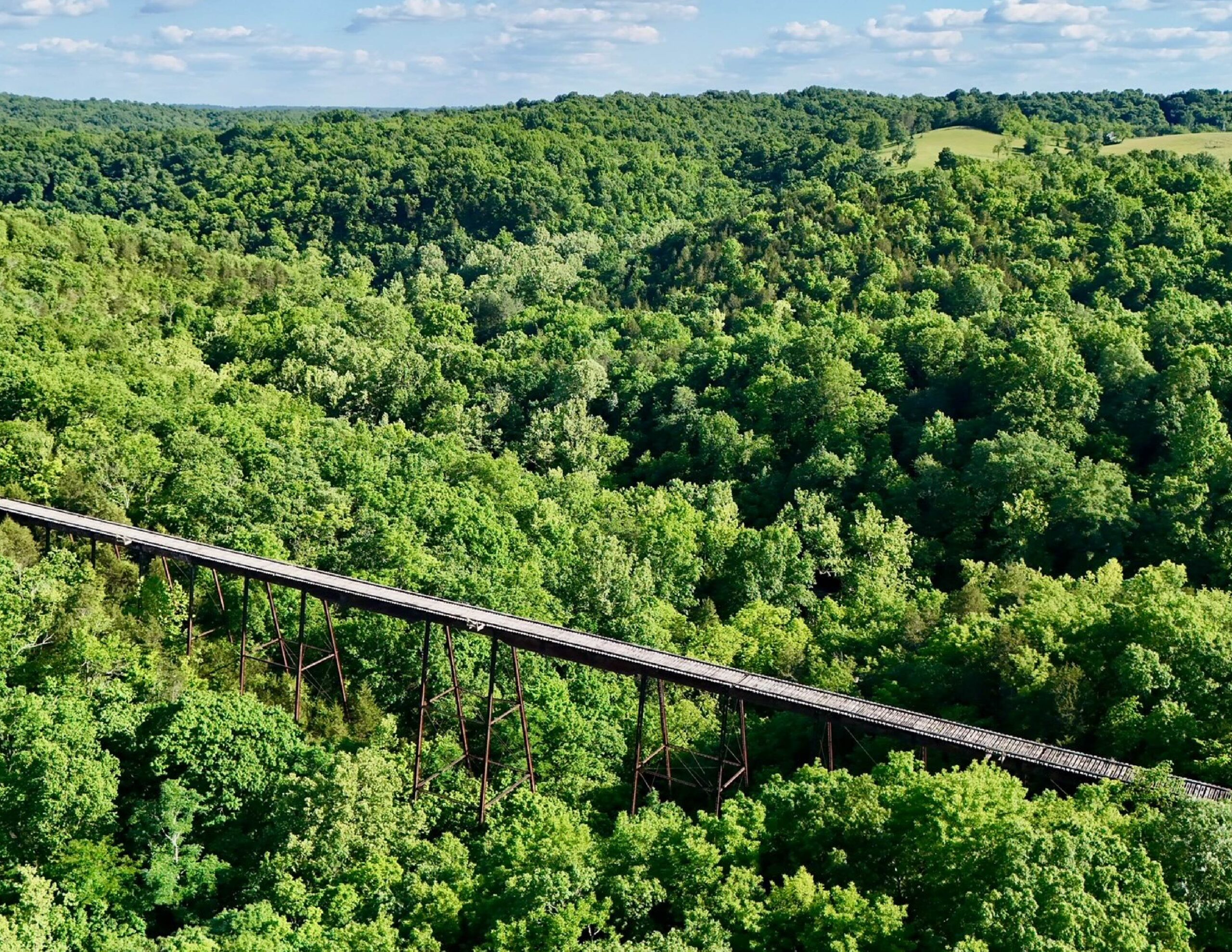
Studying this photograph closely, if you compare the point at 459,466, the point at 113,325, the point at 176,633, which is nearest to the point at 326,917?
the point at 176,633

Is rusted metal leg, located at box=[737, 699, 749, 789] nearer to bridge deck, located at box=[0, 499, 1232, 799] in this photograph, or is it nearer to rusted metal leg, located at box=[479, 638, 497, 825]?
bridge deck, located at box=[0, 499, 1232, 799]

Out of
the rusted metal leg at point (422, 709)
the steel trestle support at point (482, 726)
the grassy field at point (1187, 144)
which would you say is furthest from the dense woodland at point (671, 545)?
the grassy field at point (1187, 144)

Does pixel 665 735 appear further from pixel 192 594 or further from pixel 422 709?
pixel 192 594

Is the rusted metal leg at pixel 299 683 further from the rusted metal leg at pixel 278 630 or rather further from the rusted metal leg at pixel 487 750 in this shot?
the rusted metal leg at pixel 487 750

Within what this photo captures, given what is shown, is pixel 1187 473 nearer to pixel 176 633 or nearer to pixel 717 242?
pixel 176 633

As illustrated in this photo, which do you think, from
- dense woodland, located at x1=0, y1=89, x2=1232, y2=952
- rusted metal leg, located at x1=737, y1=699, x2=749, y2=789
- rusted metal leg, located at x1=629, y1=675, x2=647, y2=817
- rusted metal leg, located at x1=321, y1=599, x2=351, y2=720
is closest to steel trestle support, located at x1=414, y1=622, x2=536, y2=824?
dense woodland, located at x1=0, y1=89, x2=1232, y2=952
